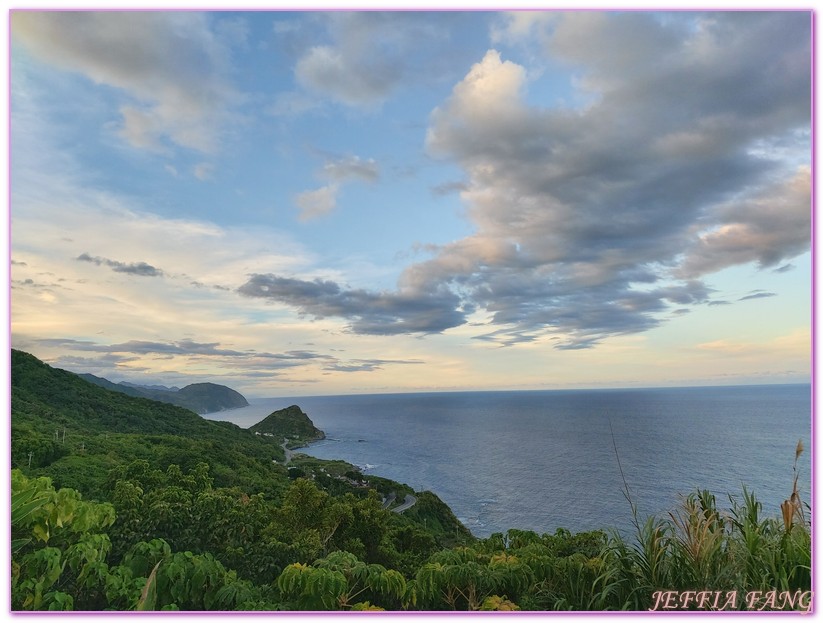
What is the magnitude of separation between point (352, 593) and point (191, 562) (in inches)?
59.4

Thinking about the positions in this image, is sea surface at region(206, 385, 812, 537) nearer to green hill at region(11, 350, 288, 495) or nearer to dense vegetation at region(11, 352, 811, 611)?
dense vegetation at region(11, 352, 811, 611)

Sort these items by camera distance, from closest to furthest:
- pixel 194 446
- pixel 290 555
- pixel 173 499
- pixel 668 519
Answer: pixel 668 519 → pixel 290 555 → pixel 173 499 → pixel 194 446

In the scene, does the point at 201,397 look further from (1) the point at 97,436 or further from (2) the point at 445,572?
(2) the point at 445,572

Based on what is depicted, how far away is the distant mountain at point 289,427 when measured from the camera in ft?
307

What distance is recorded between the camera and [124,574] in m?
3.97

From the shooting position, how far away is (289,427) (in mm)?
99250

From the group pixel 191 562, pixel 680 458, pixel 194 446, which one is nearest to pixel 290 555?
pixel 191 562

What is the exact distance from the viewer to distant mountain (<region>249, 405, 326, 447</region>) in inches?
3683

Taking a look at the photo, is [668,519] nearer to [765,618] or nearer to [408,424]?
[765,618]

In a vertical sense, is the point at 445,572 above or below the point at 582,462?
above

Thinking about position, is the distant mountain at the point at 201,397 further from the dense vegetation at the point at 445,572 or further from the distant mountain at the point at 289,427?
the dense vegetation at the point at 445,572

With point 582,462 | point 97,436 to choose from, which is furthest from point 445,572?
point 582,462

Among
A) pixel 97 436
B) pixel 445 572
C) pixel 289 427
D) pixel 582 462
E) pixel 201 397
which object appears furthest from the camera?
pixel 201 397

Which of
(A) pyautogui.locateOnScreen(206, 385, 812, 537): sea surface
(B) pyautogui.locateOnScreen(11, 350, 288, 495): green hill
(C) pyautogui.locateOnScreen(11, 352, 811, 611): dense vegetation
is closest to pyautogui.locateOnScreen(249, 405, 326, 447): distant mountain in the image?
(A) pyautogui.locateOnScreen(206, 385, 812, 537): sea surface
